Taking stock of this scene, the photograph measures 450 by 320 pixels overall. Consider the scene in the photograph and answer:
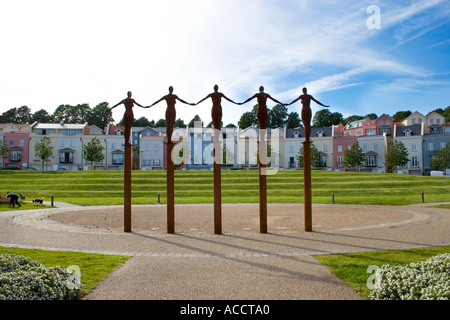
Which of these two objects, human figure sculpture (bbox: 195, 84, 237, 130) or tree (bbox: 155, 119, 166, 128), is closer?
human figure sculpture (bbox: 195, 84, 237, 130)

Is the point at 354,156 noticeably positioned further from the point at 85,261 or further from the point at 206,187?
the point at 85,261

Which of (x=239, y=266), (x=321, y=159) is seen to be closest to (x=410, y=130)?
(x=321, y=159)

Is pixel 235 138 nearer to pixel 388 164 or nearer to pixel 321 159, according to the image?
pixel 321 159

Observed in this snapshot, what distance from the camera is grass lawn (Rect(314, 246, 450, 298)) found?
6207 mm

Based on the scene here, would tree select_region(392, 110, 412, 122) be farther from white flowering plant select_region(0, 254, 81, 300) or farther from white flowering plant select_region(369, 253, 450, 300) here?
white flowering plant select_region(0, 254, 81, 300)

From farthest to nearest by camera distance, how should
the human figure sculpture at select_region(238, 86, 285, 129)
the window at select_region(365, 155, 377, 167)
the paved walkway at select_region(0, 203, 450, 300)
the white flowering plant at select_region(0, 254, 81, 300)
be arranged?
the window at select_region(365, 155, 377, 167), the human figure sculpture at select_region(238, 86, 285, 129), the paved walkway at select_region(0, 203, 450, 300), the white flowering plant at select_region(0, 254, 81, 300)

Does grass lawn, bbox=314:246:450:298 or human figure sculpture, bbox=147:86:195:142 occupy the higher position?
human figure sculpture, bbox=147:86:195:142

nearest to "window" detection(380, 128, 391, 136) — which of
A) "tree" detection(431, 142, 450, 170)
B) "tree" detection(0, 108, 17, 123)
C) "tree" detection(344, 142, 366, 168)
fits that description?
"tree" detection(344, 142, 366, 168)

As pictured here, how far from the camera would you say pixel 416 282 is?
4.77 metres

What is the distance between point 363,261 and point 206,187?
3173 centimetres

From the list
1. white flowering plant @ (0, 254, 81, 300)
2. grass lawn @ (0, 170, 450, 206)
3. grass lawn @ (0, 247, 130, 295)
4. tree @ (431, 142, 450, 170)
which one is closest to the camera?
white flowering plant @ (0, 254, 81, 300)

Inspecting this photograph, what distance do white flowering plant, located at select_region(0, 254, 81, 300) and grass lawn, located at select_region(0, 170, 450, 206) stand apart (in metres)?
21.4

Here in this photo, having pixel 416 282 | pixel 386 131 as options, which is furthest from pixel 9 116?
pixel 416 282

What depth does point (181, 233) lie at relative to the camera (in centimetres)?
1215
